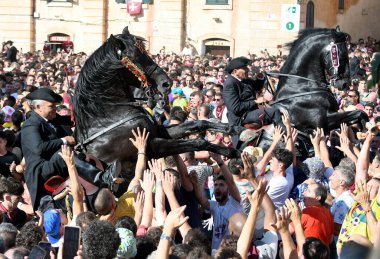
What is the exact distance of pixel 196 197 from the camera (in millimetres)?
8617

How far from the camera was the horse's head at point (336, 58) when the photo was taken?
12.7 m

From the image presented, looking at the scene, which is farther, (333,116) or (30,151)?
(333,116)

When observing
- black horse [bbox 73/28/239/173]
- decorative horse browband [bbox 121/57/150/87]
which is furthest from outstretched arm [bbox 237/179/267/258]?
decorative horse browband [bbox 121/57/150/87]

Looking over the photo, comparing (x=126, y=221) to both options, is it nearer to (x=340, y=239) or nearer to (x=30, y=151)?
(x=340, y=239)

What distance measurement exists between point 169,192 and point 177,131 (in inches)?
124

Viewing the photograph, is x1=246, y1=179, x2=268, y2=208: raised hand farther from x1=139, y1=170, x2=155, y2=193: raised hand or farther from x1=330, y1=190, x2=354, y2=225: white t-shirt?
x1=330, y1=190, x2=354, y2=225: white t-shirt

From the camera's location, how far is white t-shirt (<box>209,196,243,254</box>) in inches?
320

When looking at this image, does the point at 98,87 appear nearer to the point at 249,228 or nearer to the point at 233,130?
the point at 233,130

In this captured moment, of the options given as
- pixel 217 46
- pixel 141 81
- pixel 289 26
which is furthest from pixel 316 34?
pixel 217 46

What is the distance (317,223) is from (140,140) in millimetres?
2568

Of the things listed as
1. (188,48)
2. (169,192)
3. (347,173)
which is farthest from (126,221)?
(188,48)

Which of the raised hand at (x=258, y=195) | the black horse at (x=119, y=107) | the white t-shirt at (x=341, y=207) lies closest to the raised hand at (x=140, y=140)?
the black horse at (x=119, y=107)

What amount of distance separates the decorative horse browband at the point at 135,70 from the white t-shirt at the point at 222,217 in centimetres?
238

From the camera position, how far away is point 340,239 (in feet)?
23.9
